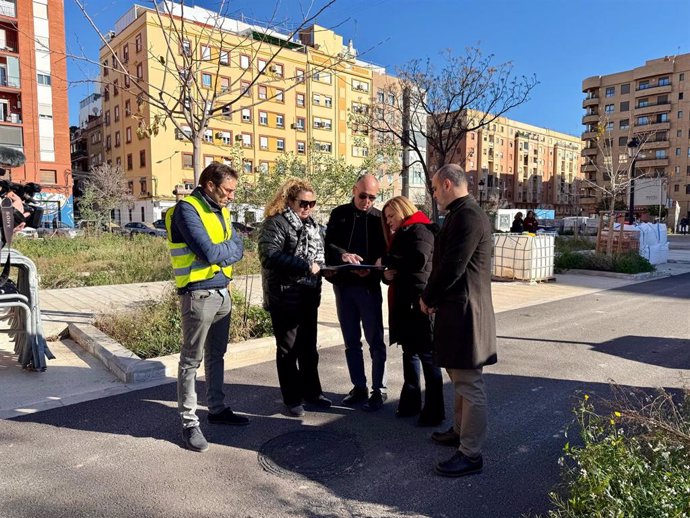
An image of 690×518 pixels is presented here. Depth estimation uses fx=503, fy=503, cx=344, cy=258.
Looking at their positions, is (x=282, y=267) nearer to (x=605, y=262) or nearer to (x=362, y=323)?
(x=362, y=323)

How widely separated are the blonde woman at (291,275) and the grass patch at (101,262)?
205 inches

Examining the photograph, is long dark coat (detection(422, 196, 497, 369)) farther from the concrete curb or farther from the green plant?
the concrete curb

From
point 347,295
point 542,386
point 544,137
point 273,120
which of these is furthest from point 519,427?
point 544,137

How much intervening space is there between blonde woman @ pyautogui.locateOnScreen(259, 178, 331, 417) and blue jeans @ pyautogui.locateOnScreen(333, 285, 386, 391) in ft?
0.88

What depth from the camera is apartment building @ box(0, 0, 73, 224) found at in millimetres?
40750

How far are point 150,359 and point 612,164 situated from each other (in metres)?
25.4

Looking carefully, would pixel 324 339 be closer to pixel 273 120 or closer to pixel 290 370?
pixel 290 370

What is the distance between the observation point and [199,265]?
11.4 ft

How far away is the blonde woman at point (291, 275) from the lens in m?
3.93

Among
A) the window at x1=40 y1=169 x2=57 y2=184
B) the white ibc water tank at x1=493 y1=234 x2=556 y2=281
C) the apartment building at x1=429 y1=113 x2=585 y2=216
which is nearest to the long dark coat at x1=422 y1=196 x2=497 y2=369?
the white ibc water tank at x1=493 y1=234 x2=556 y2=281

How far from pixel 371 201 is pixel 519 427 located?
84.5 inches

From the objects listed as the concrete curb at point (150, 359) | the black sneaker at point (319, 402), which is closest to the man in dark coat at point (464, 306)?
the black sneaker at point (319, 402)

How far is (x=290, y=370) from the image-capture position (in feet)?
13.5

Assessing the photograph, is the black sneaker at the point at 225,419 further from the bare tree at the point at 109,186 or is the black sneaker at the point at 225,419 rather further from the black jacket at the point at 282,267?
the bare tree at the point at 109,186
